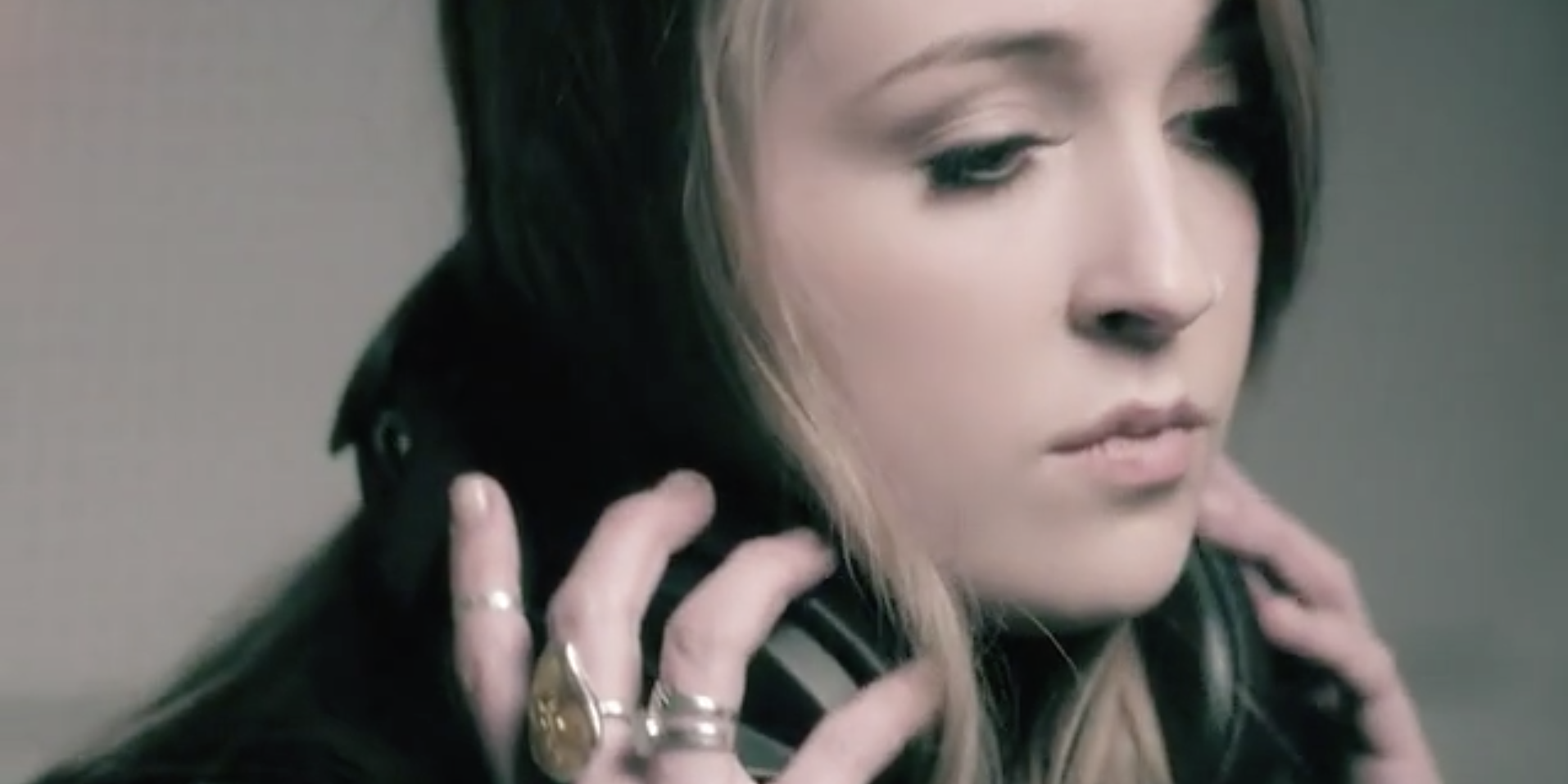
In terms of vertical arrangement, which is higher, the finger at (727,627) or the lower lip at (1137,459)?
the lower lip at (1137,459)

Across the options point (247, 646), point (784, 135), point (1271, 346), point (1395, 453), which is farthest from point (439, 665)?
point (1395, 453)

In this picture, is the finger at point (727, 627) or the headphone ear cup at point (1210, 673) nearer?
the finger at point (727, 627)

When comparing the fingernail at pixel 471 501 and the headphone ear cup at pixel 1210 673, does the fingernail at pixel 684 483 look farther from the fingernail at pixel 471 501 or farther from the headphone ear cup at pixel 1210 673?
the headphone ear cup at pixel 1210 673

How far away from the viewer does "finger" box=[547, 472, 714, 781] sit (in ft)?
1.93

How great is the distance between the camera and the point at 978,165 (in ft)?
2.01

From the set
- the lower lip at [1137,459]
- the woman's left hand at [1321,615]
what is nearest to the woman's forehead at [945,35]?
the lower lip at [1137,459]

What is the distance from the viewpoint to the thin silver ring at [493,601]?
24.6 inches

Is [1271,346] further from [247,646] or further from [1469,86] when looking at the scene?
[247,646]

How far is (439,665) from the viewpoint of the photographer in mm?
690

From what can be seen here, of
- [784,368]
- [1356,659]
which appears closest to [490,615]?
[784,368]

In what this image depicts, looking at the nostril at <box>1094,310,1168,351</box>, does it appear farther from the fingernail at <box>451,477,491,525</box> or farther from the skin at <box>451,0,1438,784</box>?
the fingernail at <box>451,477,491,525</box>

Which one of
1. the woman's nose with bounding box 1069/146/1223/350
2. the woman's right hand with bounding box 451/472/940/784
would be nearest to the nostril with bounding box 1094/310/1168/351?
the woman's nose with bounding box 1069/146/1223/350

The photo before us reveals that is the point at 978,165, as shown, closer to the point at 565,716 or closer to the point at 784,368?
the point at 784,368

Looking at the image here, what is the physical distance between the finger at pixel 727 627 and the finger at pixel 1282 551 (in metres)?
0.19
